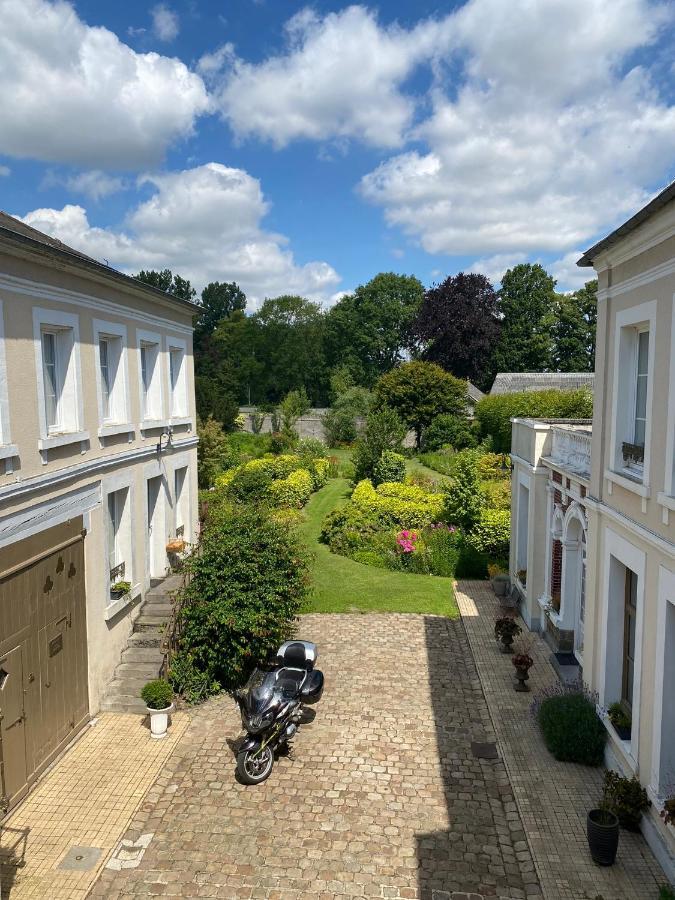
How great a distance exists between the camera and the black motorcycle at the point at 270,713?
27.2 feet

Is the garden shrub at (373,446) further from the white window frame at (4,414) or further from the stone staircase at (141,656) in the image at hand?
the white window frame at (4,414)

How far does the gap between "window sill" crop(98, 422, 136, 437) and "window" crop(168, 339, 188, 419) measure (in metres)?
2.86

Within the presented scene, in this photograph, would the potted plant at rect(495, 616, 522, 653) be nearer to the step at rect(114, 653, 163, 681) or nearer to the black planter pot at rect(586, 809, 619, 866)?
the black planter pot at rect(586, 809, 619, 866)

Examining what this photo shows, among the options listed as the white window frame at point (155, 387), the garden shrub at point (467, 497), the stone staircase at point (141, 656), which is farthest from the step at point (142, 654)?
the garden shrub at point (467, 497)

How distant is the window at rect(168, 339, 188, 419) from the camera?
47.4 feet

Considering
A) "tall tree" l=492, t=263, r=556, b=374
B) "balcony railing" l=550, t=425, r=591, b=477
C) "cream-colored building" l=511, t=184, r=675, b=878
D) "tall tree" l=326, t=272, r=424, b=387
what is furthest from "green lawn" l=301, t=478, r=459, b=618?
"tall tree" l=326, t=272, r=424, b=387

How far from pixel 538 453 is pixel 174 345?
26.8 ft

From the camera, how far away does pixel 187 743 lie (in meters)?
9.30

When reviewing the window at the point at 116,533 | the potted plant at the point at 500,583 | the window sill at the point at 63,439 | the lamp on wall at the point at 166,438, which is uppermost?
the window sill at the point at 63,439

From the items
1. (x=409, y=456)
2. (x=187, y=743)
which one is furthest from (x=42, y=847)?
(x=409, y=456)

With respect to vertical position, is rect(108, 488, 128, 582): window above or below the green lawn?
above

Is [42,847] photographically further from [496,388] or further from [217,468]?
[496,388]

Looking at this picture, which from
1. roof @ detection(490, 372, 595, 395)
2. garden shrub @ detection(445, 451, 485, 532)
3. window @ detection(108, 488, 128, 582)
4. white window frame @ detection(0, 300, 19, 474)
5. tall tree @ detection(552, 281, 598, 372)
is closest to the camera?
white window frame @ detection(0, 300, 19, 474)

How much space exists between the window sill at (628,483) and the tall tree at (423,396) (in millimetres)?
30413
